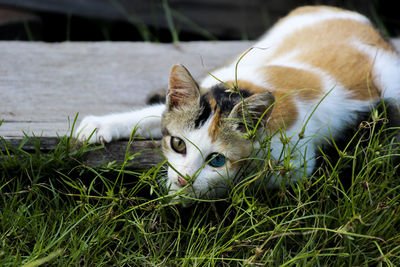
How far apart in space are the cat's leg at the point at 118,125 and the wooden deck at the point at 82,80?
64mm

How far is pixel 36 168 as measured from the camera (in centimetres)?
227

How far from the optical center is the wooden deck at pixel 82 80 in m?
2.41

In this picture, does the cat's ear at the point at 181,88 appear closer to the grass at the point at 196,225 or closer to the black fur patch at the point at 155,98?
the grass at the point at 196,225

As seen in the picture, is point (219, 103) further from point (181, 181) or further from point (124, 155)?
point (124, 155)

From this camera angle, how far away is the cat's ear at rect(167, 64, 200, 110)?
7.05ft

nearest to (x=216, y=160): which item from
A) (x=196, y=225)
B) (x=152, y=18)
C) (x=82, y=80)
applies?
(x=196, y=225)

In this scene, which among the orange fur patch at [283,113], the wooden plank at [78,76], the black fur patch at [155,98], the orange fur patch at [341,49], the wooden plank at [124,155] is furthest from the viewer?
the black fur patch at [155,98]

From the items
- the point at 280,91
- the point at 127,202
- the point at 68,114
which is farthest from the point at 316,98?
the point at 68,114

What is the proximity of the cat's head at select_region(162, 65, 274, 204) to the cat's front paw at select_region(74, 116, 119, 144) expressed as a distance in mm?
344

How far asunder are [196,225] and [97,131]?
0.68 metres

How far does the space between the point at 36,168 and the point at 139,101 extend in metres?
0.99

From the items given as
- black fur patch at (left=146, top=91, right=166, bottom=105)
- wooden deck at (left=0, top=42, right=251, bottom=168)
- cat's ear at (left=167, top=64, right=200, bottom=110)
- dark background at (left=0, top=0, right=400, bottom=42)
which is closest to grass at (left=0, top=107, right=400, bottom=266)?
wooden deck at (left=0, top=42, right=251, bottom=168)

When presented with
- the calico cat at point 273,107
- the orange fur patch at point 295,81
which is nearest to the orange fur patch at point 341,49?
the calico cat at point 273,107

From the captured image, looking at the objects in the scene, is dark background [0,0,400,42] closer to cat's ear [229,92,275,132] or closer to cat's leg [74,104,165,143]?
cat's leg [74,104,165,143]
